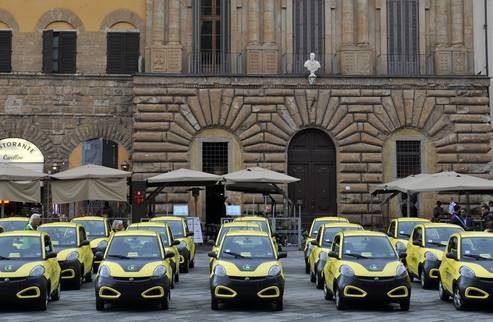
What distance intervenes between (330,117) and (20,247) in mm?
21341

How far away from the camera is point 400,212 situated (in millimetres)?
35844

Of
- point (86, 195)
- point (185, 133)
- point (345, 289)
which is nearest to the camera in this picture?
point (345, 289)

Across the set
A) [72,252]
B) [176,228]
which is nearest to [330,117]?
[176,228]

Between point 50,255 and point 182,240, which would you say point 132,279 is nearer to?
point 50,255

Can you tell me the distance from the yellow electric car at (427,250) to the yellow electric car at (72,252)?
8453 millimetres

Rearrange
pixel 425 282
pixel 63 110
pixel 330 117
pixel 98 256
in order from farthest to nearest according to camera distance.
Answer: pixel 63 110, pixel 330 117, pixel 98 256, pixel 425 282

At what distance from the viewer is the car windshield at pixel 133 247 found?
16.5 meters

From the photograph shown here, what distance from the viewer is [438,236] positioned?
20.1 meters

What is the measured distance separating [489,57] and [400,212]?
8.38m

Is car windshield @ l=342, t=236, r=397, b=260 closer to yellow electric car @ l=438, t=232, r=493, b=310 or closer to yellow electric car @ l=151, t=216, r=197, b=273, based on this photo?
yellow electric car @ l=438, t=232, r=493, b=310

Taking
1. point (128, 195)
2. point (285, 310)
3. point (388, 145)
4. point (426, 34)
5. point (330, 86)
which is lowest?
point (285, 310)

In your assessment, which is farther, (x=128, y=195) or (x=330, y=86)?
(x=330, y=86)

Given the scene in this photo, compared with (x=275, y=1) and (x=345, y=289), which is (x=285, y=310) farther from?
(x=275, y=1)

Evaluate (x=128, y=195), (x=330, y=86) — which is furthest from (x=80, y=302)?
(x=330, y=86)
